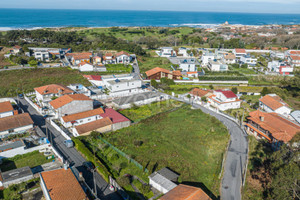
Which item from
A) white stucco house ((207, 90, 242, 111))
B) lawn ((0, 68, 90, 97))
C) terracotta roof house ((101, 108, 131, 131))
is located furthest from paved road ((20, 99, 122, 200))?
white stucco house ((207, 90, 242, 111))

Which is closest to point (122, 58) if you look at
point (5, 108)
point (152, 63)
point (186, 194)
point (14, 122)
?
point (152, 63)

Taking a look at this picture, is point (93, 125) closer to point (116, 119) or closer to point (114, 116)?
point (116, 119)

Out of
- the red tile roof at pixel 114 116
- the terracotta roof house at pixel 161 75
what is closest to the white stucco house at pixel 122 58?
the terracotta roof house at pixel 161 75

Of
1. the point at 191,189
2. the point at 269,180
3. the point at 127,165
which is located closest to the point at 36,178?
the point at 127,165

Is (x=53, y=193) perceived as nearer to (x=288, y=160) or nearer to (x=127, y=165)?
(x=127, y=165)

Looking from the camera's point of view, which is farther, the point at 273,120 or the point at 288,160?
the point at 273,120

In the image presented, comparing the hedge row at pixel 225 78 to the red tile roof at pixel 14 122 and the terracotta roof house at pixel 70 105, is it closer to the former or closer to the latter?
the terracotta roof house at pixel 70 105
